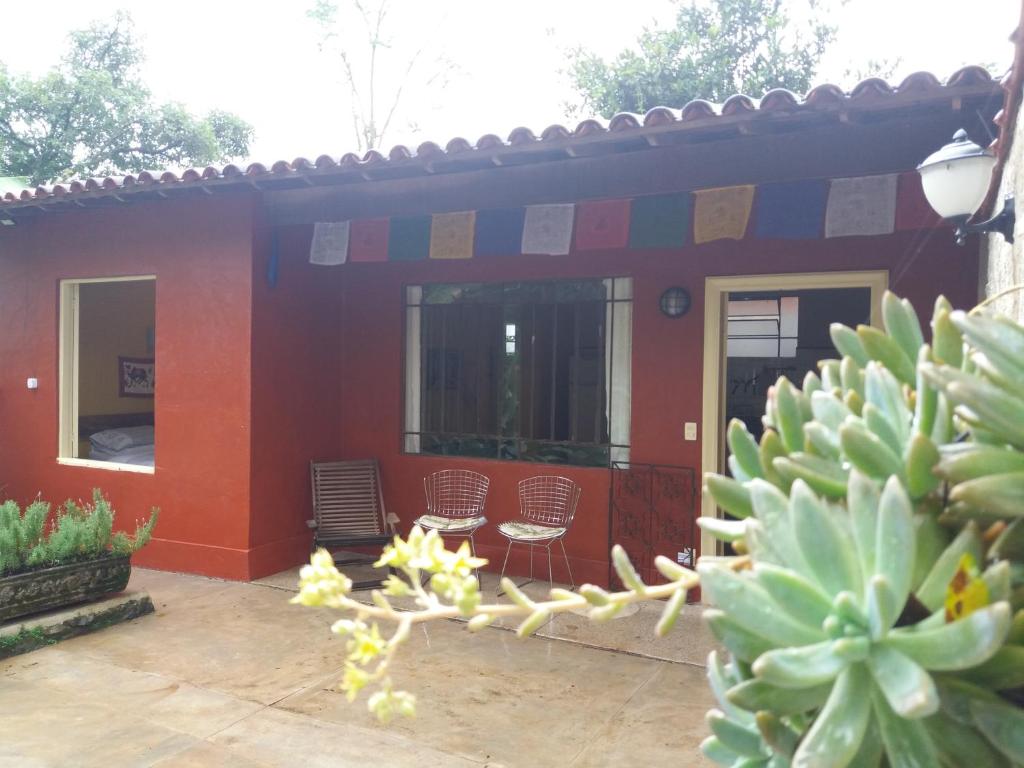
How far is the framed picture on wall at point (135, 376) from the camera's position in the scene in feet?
30.7

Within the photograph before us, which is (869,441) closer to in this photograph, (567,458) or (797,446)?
(797,446)

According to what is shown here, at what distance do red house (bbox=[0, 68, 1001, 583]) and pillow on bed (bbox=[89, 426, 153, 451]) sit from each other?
4 centimetres

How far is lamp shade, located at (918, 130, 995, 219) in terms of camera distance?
316cm

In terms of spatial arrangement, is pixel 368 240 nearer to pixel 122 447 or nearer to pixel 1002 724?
pixel 122 447

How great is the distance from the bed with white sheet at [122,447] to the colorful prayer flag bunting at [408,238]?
3303mm

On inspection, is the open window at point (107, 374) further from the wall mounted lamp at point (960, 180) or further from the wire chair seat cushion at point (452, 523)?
the wall mounted lamp at point (960, 180)

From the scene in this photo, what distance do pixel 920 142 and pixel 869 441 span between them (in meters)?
3.83

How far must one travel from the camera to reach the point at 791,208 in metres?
4.58

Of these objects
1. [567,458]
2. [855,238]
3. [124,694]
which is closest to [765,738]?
[124,694]

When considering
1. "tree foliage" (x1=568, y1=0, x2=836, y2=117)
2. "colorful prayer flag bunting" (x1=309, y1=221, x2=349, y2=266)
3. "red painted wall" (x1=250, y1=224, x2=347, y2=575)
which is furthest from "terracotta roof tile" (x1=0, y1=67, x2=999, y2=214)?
"tree foliage" (x1=568, y1=0, x2=836, y2=117)

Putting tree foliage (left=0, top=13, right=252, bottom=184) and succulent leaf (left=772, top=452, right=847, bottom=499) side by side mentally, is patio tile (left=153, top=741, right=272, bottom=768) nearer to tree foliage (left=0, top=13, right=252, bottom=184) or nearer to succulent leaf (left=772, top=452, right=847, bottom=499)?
succulent leaf (left=772, top=452, right=847, bottom=499)

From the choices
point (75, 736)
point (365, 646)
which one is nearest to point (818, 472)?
point (365, 646)

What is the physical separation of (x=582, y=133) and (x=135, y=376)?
731 centimetres

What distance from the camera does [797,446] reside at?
105 centimetres
